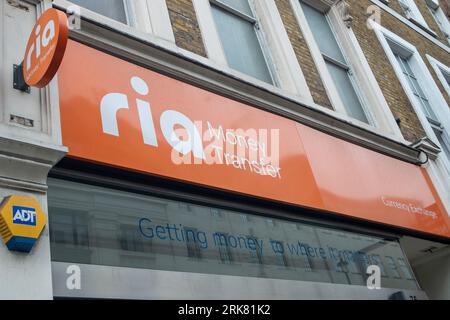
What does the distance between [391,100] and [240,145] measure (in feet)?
15.4

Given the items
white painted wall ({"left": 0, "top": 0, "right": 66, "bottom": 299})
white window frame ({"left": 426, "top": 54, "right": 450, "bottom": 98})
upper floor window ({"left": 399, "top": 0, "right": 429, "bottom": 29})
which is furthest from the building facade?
upper floor window ({"left": 399, "top": 0, "right": 429, "bottom": 29})

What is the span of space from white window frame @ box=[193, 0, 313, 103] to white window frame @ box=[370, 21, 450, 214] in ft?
9.86

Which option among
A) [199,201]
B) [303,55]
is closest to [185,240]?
[199,201]

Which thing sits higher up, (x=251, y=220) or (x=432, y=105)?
(x=432, y=105)

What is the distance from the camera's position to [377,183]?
21.9 ft

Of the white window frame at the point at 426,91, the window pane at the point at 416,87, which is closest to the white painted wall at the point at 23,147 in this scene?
the white window frame at the point at 426,91

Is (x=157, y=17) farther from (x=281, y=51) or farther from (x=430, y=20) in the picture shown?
(x=430, y=20)

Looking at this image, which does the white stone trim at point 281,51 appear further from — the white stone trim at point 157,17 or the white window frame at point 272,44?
the white stone trim at point 157,17

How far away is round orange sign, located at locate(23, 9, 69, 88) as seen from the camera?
308 cm

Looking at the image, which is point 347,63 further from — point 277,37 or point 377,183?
point 377,183

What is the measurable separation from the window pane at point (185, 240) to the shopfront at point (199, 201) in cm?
1

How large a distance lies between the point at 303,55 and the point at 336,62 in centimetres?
122

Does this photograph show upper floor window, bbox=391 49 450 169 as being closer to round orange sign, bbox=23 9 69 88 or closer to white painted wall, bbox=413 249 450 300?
white painted wall, bbox=413 249 450 300
